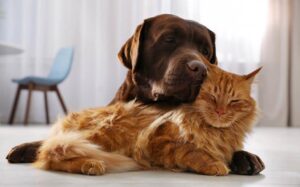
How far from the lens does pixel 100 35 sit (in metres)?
4.21

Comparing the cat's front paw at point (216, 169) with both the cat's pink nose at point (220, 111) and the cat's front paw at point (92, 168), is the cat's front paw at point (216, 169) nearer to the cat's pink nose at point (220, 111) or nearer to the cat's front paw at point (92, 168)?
the cat's pink nose at point (220, 111)

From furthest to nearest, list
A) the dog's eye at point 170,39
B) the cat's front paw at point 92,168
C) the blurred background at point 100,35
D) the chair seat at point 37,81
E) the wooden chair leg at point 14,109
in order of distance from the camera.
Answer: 1. the blurred background at point 100,35
2. the wooden chair leg at point 14,109
3. the chair seat at point 37,81
4. the dog's eye at point 170,39
5. the cat's front paw at point 92,168

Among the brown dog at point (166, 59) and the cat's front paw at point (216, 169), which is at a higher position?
the brown dog at point (166, 59)

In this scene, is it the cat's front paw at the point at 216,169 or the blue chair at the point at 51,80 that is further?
the blue chair at the point at 51,80

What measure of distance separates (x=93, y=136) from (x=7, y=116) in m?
3.37

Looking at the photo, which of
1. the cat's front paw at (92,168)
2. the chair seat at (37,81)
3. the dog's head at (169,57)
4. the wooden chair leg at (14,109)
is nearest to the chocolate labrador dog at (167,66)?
the dog's head at (169,57)

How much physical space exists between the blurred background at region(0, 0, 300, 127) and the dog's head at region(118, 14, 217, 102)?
2991 millimetres

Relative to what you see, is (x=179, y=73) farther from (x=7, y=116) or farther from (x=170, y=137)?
(x=7, y=116)

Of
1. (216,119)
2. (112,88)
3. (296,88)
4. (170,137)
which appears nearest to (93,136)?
(170,137)

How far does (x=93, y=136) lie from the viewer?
39.7 inches

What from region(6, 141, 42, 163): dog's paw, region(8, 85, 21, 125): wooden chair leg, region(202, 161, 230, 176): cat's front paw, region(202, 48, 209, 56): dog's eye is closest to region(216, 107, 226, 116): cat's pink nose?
region(202, 161, 230, 176): cat's front paw

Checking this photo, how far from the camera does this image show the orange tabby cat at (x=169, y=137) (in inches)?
37.3

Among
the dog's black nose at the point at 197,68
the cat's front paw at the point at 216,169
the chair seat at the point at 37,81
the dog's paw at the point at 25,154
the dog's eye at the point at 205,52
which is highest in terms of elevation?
the dog's eye at the point at 205,52

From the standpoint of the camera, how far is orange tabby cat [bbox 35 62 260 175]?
3.11 feet
